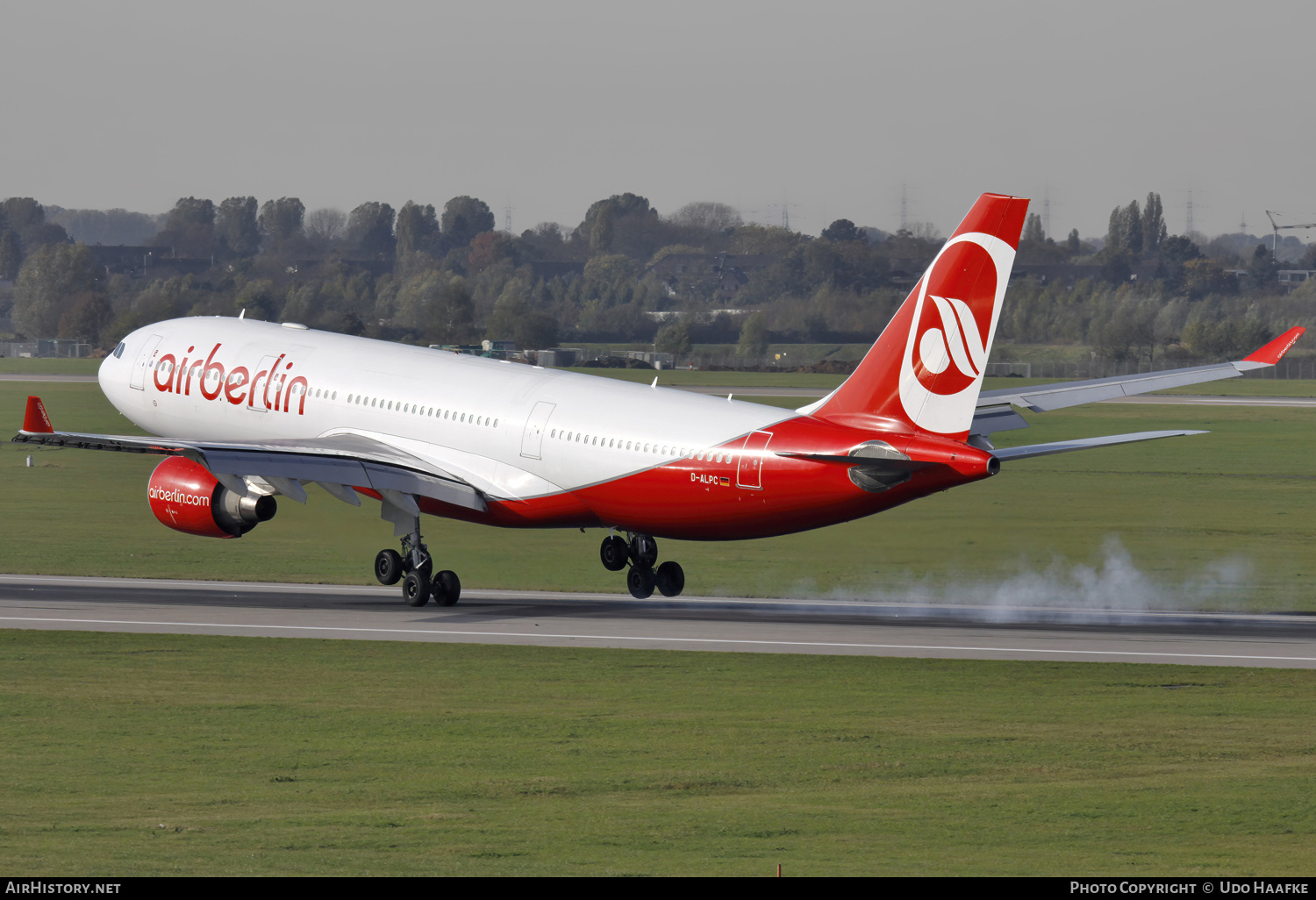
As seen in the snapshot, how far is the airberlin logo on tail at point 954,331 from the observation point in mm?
35875

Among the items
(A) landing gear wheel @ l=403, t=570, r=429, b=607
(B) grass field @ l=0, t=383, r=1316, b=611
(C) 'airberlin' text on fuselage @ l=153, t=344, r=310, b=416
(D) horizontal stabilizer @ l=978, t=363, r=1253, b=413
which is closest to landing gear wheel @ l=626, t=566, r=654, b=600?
(B) grass field @ l=0, t=383, r=1316, b=611

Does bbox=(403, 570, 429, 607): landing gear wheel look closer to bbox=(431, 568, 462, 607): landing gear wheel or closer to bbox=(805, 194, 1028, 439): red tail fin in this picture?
bbox=(431, 568, 462, 607): landing gear wheel

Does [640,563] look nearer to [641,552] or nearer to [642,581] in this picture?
[641,552]

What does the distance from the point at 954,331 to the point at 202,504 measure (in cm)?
2040

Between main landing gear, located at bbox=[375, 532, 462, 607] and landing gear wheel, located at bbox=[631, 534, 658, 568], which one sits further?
landing gear wheel, located at bbox=[631, 534, 658, 568]

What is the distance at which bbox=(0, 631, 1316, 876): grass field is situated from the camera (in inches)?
742

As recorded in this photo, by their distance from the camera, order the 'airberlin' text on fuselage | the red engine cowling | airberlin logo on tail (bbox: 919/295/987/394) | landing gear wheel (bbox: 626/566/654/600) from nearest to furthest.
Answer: airberlin logo on tail (bbox: 919/295/987/394)
the red engine cowling
landing gear wheel (bbox: 626/566/654/600)
the 'airberlin' text on fuselage

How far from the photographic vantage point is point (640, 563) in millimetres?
46219

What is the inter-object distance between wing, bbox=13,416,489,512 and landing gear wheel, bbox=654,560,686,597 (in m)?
5.21

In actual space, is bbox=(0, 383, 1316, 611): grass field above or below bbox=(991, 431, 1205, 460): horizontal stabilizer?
below

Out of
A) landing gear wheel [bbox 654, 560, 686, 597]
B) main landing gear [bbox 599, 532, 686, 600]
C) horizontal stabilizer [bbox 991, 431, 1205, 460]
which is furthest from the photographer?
main landing gear [bbox 599, 532, 686, 600]

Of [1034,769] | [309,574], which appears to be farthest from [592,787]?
[309,574]

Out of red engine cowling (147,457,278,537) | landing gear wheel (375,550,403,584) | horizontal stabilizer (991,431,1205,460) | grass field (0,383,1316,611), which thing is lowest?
grass field (0,383,1316,611)

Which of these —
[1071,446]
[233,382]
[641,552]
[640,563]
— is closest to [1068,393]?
[1071,446]
